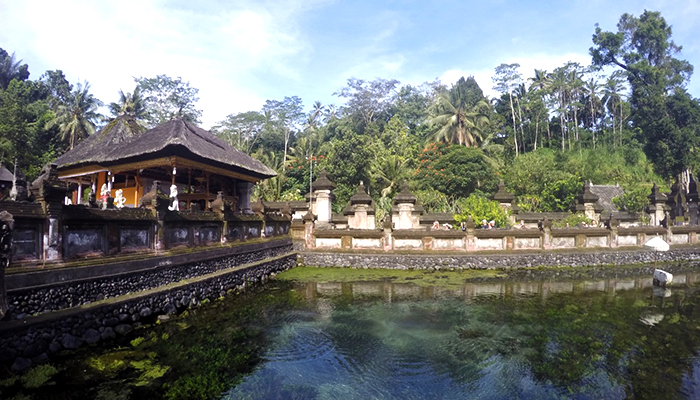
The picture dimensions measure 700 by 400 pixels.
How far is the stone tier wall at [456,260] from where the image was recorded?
18.2 m

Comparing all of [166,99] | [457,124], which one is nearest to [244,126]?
[166,99]

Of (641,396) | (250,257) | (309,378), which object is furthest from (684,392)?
(250,257)

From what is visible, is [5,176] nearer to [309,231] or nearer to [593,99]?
[309,231]

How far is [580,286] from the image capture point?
14891mm

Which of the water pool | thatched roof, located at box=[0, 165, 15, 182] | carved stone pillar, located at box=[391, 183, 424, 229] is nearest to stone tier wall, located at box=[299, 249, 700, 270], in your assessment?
carved stone pillar, located at box=[391, 183, 424, 229]

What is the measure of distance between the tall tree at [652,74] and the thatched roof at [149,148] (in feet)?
146

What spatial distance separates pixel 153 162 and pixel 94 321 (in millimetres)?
9288

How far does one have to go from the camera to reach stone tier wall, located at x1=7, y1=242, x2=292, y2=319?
7314 mm

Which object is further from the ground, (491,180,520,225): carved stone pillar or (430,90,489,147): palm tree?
(430,90,489,147): palm tree

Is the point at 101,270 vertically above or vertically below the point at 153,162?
below

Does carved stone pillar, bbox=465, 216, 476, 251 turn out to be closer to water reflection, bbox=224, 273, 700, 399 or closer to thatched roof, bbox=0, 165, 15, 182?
water reflection, bbox=224, 273, 700, 399

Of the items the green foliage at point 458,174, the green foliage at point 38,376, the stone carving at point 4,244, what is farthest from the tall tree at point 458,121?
the green foliage at point 38,376

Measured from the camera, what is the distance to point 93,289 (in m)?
8.70

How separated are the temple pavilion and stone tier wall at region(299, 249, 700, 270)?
5789mm
